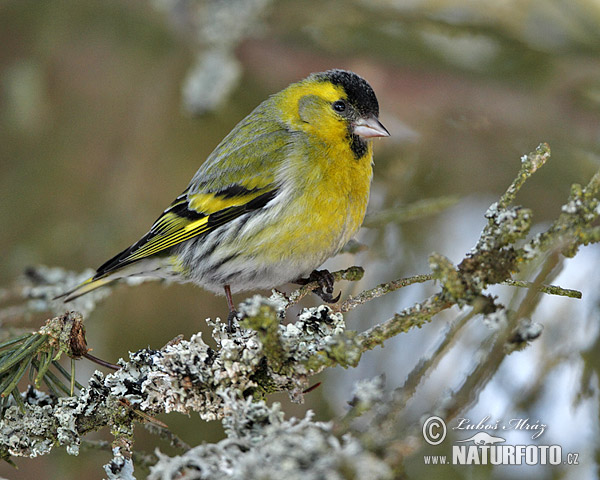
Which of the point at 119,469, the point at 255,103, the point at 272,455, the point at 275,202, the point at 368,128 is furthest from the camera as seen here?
the point at 255,103

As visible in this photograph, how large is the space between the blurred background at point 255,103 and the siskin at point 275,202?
37 cm

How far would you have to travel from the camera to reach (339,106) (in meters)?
2.49

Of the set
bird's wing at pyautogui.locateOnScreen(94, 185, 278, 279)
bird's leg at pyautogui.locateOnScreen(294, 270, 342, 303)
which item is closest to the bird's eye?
bird's wing at pyautogui.locateOnScreen(94, 185, 278, 279)

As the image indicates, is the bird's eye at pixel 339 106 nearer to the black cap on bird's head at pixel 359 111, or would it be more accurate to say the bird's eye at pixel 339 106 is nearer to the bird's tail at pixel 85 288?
the black cap on bird's head at pixel 359 111

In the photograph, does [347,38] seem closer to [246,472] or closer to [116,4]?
[116,4]

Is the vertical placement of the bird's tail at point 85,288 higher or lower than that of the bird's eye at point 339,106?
lower

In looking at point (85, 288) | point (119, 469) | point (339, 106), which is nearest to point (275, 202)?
point (339, 106)

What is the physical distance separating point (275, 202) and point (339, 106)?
537mm

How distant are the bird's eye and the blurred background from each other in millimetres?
540

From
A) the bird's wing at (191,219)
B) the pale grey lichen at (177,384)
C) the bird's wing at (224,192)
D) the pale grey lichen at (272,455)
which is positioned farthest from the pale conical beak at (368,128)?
the pale grey lichen at (272,455)

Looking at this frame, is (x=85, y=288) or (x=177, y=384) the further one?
(x=85, y=288)

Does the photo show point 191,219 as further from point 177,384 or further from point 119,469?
point 119,469

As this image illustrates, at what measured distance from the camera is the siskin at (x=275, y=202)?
86.5 inches

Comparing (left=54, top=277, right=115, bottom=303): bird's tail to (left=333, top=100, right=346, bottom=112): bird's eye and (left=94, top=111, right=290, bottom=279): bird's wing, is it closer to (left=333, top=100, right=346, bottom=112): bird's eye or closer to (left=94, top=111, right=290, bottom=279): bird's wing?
(left=94, top=111, right=290, bottom=279): bird's wing
